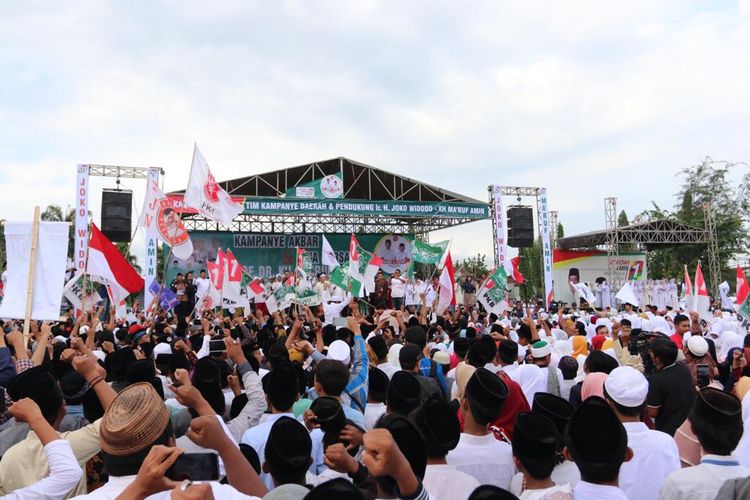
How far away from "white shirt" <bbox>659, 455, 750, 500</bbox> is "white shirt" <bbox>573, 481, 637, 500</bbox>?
Result: 0.33m

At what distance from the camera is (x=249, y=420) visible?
134 inches

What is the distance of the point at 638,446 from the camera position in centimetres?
286

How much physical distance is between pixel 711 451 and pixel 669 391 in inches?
73.7

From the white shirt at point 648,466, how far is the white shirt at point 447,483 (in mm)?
894

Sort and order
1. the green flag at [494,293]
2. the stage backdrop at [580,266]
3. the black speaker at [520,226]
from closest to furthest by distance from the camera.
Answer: the green flag at [494,293] < the black speaker at [520,226] < the stage backdrop at [580,266]

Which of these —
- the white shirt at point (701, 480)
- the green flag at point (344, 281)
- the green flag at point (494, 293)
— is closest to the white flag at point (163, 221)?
the green flag at point (344, 281)

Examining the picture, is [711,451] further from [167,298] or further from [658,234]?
[658,234]

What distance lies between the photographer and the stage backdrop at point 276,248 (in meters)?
24.3

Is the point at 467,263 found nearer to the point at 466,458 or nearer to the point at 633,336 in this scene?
the point at 633,336

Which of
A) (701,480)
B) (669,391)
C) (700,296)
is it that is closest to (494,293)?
(700,296)

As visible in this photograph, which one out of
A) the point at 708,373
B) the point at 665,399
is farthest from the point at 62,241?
the point at 708,373

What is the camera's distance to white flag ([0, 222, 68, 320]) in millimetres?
5383

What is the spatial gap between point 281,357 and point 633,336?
3894 millimetres

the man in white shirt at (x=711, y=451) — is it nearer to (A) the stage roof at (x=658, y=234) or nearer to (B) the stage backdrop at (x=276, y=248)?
(B) the stage backdrop at (x=276, y=248)
